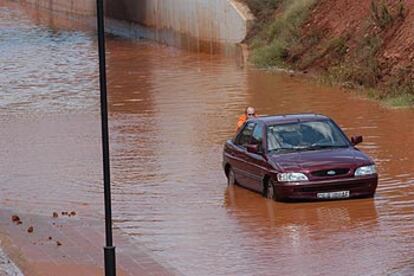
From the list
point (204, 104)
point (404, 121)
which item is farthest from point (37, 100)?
point (404, 121)

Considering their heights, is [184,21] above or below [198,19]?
below

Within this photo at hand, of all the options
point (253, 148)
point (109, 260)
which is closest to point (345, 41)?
point (253, 148)

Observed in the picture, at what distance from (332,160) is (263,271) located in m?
5.19

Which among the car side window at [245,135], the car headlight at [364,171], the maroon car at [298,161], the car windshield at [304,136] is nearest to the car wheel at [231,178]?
the maroon car at [298,161]

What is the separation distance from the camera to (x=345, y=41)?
4191 centimetres

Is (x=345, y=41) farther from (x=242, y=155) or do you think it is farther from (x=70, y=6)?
(x=70, y=6)

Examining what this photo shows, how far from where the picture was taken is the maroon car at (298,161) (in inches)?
736

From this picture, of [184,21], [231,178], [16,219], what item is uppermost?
[16,219]

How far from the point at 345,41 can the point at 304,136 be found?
73.6 ft

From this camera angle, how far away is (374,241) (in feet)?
51.8

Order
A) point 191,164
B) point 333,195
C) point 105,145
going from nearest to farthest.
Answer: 1. point 105,145
2. point 333,195
3. point 191,164

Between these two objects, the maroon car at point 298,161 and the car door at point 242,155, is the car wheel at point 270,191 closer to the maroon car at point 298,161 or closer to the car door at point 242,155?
the maroon car at point 298,161

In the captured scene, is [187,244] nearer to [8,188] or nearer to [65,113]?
[8,188]

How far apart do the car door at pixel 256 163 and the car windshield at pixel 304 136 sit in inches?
6.8
